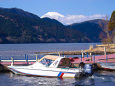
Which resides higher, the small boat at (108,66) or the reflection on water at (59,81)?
the small boat at (108,66)

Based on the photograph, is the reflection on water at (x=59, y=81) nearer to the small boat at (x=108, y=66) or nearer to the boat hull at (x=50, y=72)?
the boat hull at (x=50, y=72)

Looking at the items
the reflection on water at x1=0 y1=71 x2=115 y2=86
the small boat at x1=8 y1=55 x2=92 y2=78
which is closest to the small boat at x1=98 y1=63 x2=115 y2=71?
the reflection on water at x1=0 y1=71 x2=115 y2=86

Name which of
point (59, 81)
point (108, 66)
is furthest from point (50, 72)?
point (108, 66)

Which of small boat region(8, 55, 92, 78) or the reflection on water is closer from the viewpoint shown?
the reflection on water

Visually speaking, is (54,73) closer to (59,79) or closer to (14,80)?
(59,79)

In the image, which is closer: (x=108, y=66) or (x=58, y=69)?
(x=58, y=69)

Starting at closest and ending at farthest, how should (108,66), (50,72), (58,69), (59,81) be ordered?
(59,81) → (58,69) → (50,72) → (108,66)

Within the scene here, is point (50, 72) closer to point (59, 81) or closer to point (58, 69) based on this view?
point (58, 69)

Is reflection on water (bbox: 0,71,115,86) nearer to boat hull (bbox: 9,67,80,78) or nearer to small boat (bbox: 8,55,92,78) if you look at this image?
boat hull (bbox: 9,67,80,78)

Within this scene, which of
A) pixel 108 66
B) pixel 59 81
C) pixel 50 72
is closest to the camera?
pixel 59 81

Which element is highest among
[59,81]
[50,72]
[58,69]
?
[58,69]

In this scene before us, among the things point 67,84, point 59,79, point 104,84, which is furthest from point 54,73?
point 104,84

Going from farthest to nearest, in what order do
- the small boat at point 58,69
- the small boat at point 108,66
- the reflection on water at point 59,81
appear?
the small boat at point 108,66, the small boat at point 58,69, the reflection on water at point 59,81

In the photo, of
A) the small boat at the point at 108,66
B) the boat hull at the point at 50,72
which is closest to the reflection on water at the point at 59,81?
the boat hull at the point at 50,72
